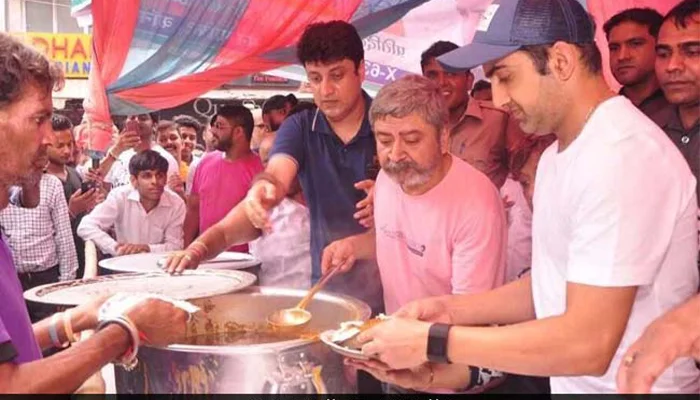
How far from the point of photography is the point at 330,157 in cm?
235

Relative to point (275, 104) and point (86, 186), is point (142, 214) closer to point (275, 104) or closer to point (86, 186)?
point (86, 186)

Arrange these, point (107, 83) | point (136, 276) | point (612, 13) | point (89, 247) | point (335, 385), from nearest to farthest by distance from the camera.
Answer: point (335, 385), point (136, 276), point (107, 83), point (612, 13), point (89, 247)

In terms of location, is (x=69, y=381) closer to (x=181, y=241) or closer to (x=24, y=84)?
(x=24, y=84)

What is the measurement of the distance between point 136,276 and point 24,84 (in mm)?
1019

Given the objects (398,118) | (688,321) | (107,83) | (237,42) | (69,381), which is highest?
(237,42)

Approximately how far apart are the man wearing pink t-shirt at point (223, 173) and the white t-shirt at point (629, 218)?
2618mm

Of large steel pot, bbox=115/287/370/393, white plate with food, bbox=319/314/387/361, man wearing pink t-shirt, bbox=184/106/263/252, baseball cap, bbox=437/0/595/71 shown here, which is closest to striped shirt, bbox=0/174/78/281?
man wearing pink t-shirt, bbox=184/106/263/252

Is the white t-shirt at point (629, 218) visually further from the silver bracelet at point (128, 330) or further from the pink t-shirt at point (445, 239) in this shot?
the silver bracelet at point (128, 330)

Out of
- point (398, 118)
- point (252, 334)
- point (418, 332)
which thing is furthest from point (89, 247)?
point (418, 332)

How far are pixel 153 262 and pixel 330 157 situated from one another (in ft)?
2.56

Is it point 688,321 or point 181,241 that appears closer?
point 688,321

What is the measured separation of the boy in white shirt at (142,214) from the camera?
12.0 ft

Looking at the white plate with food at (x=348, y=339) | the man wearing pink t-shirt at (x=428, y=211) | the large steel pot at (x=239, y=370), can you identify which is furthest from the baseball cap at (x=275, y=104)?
the white plate with food at (x=348, y=339)

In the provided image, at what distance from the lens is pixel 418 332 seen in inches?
53.1
